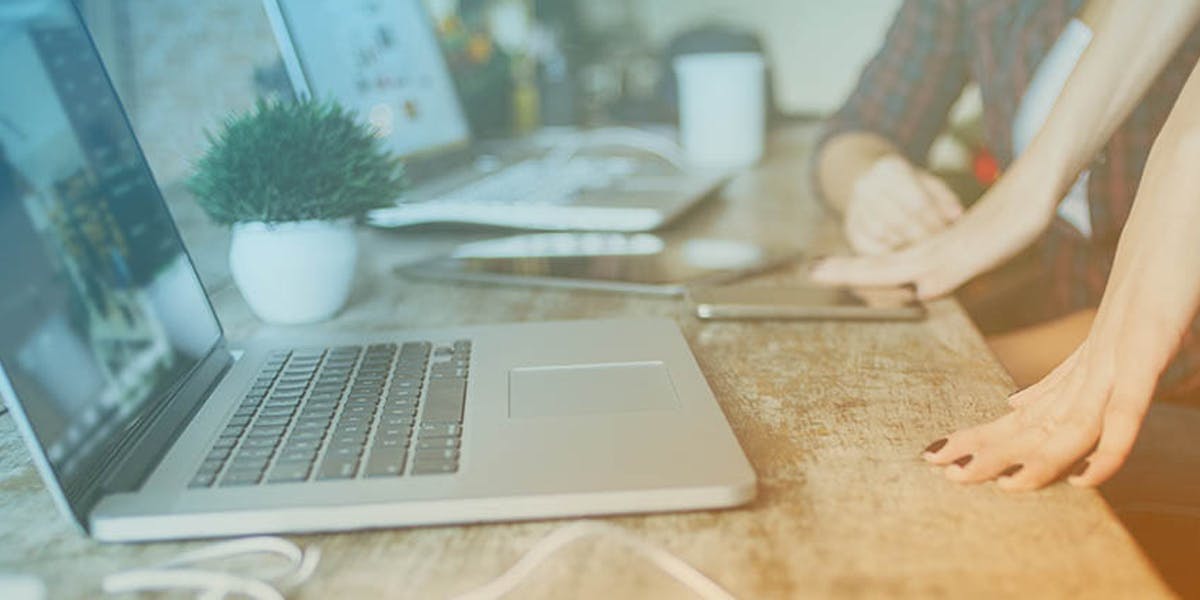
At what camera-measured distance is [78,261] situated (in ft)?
1.69

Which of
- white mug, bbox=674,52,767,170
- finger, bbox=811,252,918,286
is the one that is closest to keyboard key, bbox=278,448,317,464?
finger, bbox=811,252,918,286

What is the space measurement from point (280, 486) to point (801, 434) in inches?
11.2

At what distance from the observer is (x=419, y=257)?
0.99m

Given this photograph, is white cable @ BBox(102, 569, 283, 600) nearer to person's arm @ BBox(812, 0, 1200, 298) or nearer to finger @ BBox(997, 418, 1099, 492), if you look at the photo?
finger @ BBox(997, 418, 1099, 492)

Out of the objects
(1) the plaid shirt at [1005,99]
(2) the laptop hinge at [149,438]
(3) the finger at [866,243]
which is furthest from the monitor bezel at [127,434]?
(1) the plaid shirt at [1005,99]

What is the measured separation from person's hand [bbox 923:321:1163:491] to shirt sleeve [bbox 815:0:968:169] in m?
0.73

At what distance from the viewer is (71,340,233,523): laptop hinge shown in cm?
47

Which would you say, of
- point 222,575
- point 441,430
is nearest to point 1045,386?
point 441,430

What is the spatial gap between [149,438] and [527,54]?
1.43m

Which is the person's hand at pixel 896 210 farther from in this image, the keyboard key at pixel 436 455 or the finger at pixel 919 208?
the keyboard key at pixel 436 455

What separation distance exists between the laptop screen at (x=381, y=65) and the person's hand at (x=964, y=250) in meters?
0.49

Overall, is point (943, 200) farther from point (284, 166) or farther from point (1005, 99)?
point (284, 166)

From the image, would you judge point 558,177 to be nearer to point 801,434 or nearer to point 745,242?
point 745,242

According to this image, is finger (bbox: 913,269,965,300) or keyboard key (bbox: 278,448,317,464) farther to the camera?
finger (bbox: 913,269,965,300)
